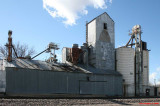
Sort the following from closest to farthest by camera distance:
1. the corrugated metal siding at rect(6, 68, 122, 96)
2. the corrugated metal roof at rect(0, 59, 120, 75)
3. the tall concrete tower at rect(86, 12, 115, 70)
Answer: the corrugated metal siding at rect(6, 68, 122, 96), the corrugated metal roof at rect(0, 59, 120, 75), the tall concrete tower at rect(86, 12, 115, 70)

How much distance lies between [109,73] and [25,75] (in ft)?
49.3

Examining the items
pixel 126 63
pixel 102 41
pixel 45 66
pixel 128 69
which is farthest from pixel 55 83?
pixel 126 63

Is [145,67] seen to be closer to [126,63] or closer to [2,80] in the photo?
[126,63]

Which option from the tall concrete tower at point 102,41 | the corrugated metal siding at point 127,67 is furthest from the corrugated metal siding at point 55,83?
the tall concrete tower at point 102,41

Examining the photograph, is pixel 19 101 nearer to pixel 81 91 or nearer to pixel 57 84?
pixel 57 84

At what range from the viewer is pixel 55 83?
30250 millimetres

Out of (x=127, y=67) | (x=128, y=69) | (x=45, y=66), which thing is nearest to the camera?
(x=45, y=66)

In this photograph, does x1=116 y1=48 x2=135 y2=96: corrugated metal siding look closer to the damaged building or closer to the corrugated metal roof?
the damaged building

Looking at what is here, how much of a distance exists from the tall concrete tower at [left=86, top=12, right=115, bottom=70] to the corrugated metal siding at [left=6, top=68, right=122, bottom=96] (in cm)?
392

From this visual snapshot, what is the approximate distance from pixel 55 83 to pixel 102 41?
45.4ft

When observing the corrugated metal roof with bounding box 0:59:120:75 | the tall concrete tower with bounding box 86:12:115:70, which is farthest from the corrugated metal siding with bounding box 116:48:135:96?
the corrugated metal roof with bounding box 0:59:120:75

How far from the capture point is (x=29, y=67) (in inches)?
1141

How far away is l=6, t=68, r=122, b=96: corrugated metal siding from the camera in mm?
27109

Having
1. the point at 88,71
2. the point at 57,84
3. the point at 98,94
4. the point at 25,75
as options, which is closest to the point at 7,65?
the point at 25,75
